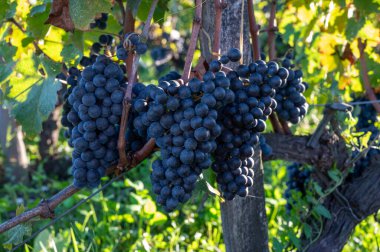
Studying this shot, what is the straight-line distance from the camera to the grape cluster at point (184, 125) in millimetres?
1226

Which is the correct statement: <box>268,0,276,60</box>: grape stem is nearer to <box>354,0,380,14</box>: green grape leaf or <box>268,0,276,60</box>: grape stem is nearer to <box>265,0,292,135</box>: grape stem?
<box>265,0,292,135</box>: grape stem

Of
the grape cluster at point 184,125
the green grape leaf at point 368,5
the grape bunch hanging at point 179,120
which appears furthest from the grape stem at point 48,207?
the green grape leaf at point 368,5

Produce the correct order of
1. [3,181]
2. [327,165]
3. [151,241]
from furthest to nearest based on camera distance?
[3,181]
[151,241]
[327,165]

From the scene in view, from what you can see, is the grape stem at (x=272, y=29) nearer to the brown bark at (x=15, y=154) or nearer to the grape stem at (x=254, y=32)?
the grape stem at (x=254, y=32)

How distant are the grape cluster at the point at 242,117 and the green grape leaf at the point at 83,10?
15.8 inches

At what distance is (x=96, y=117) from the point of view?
4.55 feet

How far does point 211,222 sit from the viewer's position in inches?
120

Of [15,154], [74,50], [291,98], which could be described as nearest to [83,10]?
[74,50]

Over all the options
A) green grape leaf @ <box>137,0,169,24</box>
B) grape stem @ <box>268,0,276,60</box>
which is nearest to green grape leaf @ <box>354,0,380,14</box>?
grape stem @ <box>268,0,276,60</box>

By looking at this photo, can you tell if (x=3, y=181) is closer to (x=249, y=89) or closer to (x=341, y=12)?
(x=341, y=12)

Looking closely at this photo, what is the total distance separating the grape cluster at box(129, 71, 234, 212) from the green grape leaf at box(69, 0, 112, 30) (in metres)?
0.32

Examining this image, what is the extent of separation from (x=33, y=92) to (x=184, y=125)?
628 millimetres

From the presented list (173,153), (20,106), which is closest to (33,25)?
(20,106)

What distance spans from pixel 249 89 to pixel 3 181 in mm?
3668
